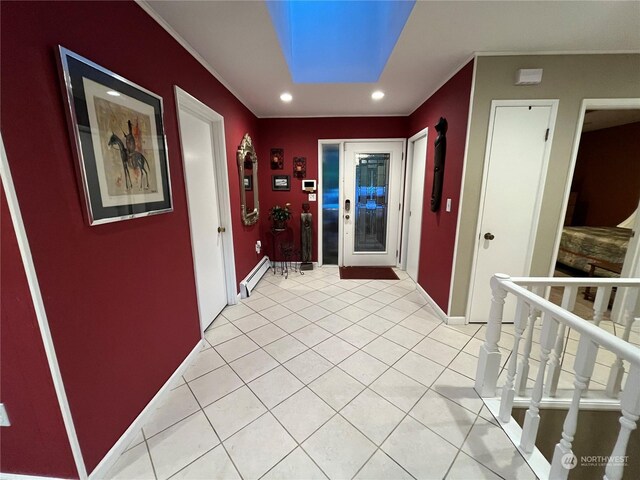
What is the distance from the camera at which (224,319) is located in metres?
2.66

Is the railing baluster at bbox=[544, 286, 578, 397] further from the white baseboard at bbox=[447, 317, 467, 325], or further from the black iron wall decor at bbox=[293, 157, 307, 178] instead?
the black iron wall decor at bbox=[293, 157, 307, 178]

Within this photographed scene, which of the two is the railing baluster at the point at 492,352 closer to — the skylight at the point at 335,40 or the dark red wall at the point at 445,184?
the dark red wall at the point at 445,184

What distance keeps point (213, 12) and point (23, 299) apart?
1812 mm

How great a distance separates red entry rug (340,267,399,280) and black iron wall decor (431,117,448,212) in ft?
4.71

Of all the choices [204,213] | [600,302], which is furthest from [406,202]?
[204,213]

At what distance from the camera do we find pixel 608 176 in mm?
4875

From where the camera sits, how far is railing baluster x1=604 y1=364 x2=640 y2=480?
2.76 ft

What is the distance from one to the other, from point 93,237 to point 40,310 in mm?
355

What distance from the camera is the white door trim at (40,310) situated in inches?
33.3

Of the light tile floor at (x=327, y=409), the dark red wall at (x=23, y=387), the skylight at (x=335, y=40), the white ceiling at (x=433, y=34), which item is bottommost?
the light tile floor at (x=327, y=409)

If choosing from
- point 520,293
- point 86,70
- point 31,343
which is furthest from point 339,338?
point 86,70

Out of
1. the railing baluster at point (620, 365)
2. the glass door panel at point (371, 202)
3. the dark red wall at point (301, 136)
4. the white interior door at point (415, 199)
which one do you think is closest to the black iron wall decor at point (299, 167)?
the dark red wall at point (301, 136)

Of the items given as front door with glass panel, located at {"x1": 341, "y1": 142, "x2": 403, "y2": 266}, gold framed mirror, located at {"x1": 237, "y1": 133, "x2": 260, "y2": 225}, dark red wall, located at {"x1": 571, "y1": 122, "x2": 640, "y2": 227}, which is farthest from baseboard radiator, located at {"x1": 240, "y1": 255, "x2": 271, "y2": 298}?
dark red wall, located at {"x1": 571, "y1": 122, "x2": 640, "y2": 227}

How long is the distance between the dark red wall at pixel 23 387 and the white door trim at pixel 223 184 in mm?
1640
